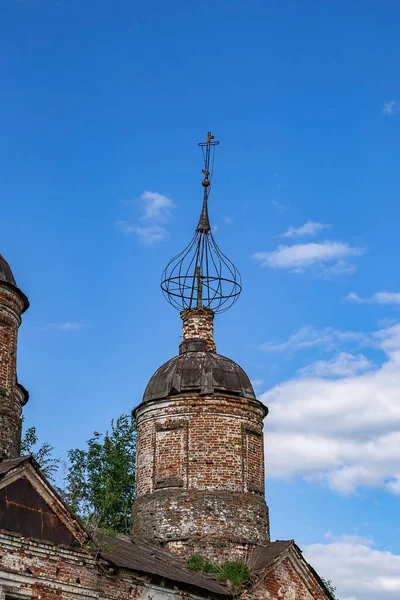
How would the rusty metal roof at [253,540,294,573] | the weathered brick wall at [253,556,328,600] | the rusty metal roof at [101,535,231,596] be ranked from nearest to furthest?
the rusty metal roof at [101,535,231,596] < the weathered brick wall at [253,556,328,600] < the rusty metal roof at [253,540,294,573]

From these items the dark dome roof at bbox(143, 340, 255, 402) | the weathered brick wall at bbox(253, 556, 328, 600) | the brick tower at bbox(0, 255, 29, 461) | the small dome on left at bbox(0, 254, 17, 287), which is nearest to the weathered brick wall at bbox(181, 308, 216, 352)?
the dark dome roof at bbox(143, 340, 255, 402)

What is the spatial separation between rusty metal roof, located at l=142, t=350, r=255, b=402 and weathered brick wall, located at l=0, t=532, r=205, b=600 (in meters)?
6.63

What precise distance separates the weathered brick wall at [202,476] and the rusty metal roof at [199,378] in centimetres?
22

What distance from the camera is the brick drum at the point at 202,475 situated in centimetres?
2388

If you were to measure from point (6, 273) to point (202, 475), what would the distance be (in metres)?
6.84

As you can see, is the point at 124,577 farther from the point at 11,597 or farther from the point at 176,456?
the point at 176,456

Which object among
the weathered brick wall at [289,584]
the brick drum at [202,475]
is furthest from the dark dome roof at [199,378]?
the weathered brick wall at [289,584]

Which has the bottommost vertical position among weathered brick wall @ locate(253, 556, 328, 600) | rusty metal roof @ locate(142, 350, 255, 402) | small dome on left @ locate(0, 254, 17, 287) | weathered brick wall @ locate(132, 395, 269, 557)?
weathered brick wall @ locate(253, 556, 328, 600)

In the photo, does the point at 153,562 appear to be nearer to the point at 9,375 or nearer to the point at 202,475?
the point at 202,475

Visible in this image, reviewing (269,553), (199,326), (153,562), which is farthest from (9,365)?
(269,553)

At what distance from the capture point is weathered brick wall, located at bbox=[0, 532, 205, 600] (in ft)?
56.6

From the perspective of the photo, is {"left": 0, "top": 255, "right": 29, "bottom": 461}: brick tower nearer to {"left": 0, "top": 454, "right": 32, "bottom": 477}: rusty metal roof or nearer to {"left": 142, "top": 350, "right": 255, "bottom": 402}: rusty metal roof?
{"left": 0, "top": 454, "right": 32, "bottom": 477}: rusty metal roof

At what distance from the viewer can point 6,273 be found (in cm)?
2306

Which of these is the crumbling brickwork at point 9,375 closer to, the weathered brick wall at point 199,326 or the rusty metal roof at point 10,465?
the rusty metal roof at point 10,465
